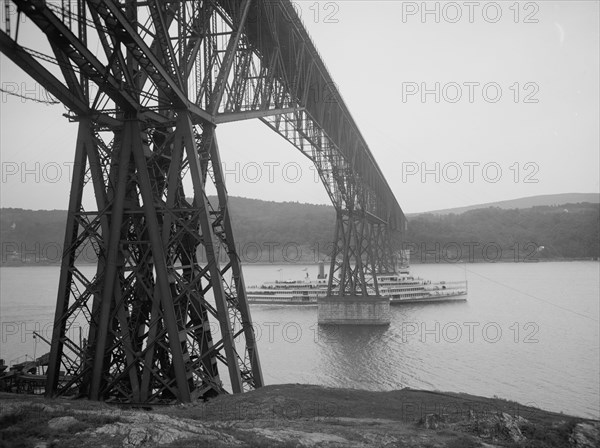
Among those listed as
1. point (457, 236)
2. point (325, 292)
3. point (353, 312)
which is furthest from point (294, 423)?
point (457, 236)

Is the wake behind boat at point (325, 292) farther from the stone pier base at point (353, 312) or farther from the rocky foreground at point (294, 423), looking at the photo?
the rocky foreground at point (294, 423)

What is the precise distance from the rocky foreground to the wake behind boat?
49806 millimetres

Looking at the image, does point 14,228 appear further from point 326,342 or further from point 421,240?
point 421,240

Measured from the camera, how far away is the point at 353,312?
4812cm

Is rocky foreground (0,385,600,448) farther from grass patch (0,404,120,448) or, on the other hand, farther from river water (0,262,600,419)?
river water (0,262,600,419)

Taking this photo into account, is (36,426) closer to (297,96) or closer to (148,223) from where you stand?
(148,223)

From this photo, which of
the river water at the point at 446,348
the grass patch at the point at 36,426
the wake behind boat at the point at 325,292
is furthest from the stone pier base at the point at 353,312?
the grass patch at the point at 36,426

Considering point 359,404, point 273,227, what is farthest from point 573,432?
point 273,227

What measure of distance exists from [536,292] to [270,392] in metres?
70.2

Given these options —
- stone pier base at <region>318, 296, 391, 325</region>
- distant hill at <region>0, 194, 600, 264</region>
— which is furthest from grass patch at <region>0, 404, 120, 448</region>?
distant hill at <region>0, 194, 600, 264</region>

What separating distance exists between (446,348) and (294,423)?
29.3 m

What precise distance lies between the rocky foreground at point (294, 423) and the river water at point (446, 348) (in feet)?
44.6

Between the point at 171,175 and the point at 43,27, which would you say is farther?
the point at 171,175

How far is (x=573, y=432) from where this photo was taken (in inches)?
447
